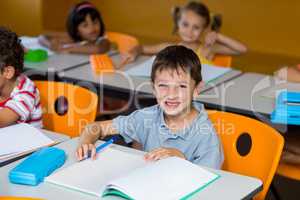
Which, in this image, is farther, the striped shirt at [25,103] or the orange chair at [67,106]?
the orange chair at [67,106]

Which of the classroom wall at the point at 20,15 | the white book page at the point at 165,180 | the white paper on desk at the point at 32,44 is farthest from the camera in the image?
the classroom wall at the point at 20,15

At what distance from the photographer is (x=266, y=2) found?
4.86m

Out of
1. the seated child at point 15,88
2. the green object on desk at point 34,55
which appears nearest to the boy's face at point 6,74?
the seated child at point 15,88

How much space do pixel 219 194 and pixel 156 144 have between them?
588mm

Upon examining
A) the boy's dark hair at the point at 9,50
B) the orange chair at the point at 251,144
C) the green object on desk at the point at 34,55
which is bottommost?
the orange chair at the point at 251,144

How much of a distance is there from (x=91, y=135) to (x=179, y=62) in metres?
A: 0.40

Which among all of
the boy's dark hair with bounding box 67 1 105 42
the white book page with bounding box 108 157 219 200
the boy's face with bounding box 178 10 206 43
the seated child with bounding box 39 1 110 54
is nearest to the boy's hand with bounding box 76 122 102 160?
the white book page with bounding box 108 157 219 200

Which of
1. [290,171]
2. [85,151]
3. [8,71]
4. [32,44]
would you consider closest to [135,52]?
[32,44]

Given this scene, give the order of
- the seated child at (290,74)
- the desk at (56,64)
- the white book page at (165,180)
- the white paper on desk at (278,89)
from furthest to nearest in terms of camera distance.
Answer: the desk at (56,64), the seated child at (290,74), the white paper on desk at (278,89), the white book page at (165,180)

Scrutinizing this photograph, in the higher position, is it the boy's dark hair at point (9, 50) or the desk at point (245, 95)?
the boy's dark hair at point (9, 50)

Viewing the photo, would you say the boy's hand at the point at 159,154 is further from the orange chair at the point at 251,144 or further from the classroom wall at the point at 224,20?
the classroom wall at the point at 224,20

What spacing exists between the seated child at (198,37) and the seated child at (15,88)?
99 centimetres

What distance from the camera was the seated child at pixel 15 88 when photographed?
88.9 inches

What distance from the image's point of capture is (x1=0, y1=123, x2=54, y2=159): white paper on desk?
1854 mm
